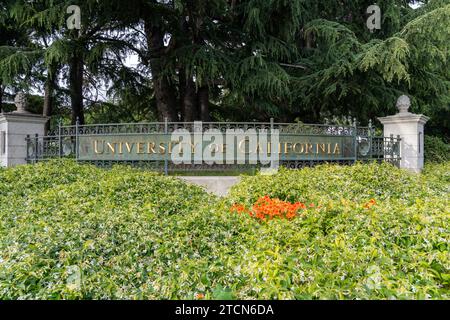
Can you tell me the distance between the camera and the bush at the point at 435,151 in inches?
471

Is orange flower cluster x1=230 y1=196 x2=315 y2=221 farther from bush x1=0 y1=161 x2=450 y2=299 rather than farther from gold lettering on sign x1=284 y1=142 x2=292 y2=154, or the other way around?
gold lettering on sign x1=284 y1=142 x2=292 y2=154

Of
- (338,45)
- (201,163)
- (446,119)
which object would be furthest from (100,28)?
(446,119)

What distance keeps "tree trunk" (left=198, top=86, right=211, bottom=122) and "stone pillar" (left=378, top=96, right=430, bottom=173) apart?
→ 4.77 metres

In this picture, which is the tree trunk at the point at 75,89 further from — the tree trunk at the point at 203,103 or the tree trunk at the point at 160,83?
the tree trunk at the point at 203,103

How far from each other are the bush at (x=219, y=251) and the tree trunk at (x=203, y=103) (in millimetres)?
6101

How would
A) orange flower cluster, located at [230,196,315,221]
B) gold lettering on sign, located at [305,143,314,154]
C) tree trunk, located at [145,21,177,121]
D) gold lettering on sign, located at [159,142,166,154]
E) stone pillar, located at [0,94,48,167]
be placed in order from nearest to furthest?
orange flower cluster, located at [230,196,315,221]
gold lettering on sign, located at [159,142,166,154]
gold lettering on sign, located at [305,143,314,154]
stone pillar, located at [0,94,48,167]
tree trunk, located at [145,21,177,121]

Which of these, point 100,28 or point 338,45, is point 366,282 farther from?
point 100,28

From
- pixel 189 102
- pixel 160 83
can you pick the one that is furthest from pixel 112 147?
pixel 189 102

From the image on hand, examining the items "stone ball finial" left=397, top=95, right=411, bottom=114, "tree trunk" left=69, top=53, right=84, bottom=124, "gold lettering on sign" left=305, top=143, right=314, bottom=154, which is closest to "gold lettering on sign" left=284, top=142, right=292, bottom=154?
"gold lettering on sign" left=305, top=143, right=314, bottom=154

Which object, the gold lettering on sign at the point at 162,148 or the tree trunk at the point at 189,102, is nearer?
the gold lettering on sign at the point at 162,148

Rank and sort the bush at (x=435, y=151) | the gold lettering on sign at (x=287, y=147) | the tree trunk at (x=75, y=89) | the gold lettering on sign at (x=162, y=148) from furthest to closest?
the tree trunk at (x=75, y=89)
the bush at (x=435, y=151)
the gold lettering on sign at (x=287, y=147)
the gold lettering on sign at (x=162, y=148)

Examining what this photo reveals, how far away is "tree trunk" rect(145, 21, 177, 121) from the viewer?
10.7 metres

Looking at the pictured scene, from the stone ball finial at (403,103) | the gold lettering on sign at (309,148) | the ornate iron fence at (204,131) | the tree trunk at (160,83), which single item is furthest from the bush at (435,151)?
the tree trunk at (160,83)

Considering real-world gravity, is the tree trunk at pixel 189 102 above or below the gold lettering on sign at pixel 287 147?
above
